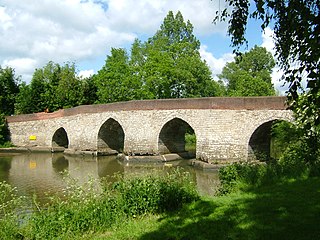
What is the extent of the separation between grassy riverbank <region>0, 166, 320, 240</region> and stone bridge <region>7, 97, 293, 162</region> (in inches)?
394

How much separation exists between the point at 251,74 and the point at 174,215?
3664cm

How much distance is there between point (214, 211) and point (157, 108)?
51.7ft

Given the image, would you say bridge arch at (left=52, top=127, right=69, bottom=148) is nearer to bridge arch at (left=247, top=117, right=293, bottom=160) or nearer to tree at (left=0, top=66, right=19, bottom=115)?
tree at (left=0, top=66, right=19, bottom=115)

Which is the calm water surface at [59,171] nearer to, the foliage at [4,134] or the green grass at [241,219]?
the foliage at [4,134]

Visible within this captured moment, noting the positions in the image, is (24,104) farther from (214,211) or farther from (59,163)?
(214,211)

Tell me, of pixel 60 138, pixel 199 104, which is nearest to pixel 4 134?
pixel 60 138

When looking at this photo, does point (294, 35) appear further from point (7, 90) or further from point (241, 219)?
point (7, 90)

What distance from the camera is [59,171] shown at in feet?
61.7

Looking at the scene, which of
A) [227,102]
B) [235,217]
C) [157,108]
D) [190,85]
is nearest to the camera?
[235,217]

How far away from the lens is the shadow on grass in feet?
16.8

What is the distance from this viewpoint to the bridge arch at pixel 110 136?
25.8 metres

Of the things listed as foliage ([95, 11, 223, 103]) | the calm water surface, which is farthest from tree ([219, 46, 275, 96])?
the calm water surface

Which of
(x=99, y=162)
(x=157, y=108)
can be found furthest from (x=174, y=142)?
(x=99, y=162)

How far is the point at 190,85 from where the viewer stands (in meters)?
32.7
